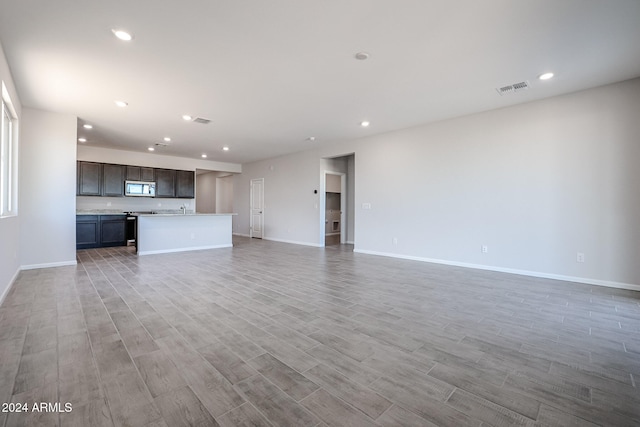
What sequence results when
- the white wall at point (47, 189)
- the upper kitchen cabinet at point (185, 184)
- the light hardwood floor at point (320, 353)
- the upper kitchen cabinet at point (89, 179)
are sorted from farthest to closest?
the upper kitchen cabinet at point (185, 184) → the upper kitchen cabinet at point (89, 179) → the white wall at point (47, 189) → the light hardwood floor at point (320, 353)

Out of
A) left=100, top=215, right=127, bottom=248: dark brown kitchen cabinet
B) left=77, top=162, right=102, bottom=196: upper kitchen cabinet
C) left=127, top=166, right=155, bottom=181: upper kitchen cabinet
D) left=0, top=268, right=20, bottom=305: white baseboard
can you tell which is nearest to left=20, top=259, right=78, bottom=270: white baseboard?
left=0, top=268, right=20, bottom=305: white baseboard

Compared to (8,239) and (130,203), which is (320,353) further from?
(130,203)

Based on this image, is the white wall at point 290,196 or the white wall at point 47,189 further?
the white wall at point 290,196

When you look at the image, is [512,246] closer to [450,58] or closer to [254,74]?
[450,58]

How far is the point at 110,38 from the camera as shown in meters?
2.79

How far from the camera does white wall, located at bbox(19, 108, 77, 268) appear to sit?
4625 mm

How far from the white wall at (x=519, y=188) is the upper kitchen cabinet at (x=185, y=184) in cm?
556

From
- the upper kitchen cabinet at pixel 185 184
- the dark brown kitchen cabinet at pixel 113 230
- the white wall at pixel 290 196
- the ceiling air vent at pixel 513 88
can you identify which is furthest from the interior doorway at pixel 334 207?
the dark brown kitchen cabinet at pixel 113 230

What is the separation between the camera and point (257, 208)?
32.1 feet

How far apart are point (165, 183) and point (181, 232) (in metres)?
2.79

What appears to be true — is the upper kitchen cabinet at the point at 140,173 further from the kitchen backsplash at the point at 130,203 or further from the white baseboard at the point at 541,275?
the white baseboard at the point at 541,275

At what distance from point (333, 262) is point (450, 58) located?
3703mm

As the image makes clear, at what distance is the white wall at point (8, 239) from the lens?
3.11 m

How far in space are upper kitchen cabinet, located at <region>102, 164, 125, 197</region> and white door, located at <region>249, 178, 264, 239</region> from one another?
3.74 metres
